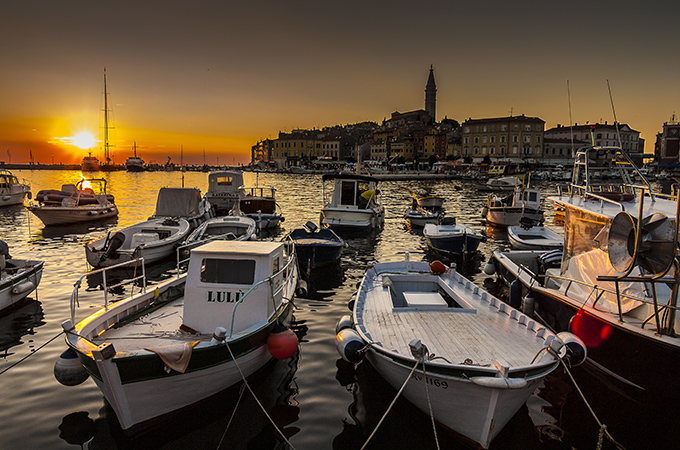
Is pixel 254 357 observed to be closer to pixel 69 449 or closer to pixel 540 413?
pixel 69 449

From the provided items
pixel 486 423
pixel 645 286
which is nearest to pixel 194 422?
pixel 486 423

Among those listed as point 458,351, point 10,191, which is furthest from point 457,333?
point 10,191

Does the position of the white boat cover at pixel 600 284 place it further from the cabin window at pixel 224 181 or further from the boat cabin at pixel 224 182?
the cabin window at pixel 224 181

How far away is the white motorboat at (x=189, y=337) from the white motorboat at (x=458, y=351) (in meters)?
1.91

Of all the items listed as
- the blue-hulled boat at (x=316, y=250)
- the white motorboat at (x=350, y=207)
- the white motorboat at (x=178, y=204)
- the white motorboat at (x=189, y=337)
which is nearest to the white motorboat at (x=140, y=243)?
the white motorboat at (x=178, y=204)

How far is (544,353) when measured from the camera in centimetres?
682

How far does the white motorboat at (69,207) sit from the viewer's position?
1122 inches

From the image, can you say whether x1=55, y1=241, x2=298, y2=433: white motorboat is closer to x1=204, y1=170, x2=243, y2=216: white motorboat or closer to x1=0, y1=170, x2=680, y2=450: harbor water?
x1=0, y1=170, x2=680, y2=450: harbor water

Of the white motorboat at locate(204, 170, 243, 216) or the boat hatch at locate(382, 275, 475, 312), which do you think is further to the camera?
the white motorboat at locate(204, 170, 243, 216)

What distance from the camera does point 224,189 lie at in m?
36.7

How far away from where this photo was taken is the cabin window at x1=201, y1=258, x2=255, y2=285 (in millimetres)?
8531

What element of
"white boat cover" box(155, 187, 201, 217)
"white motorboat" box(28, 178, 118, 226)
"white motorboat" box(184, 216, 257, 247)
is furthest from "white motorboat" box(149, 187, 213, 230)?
"white motorboat" box(28, 178, 118, 226)

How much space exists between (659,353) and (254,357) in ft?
25.5

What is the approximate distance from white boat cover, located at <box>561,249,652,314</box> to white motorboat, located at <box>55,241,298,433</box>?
7.04 meters
